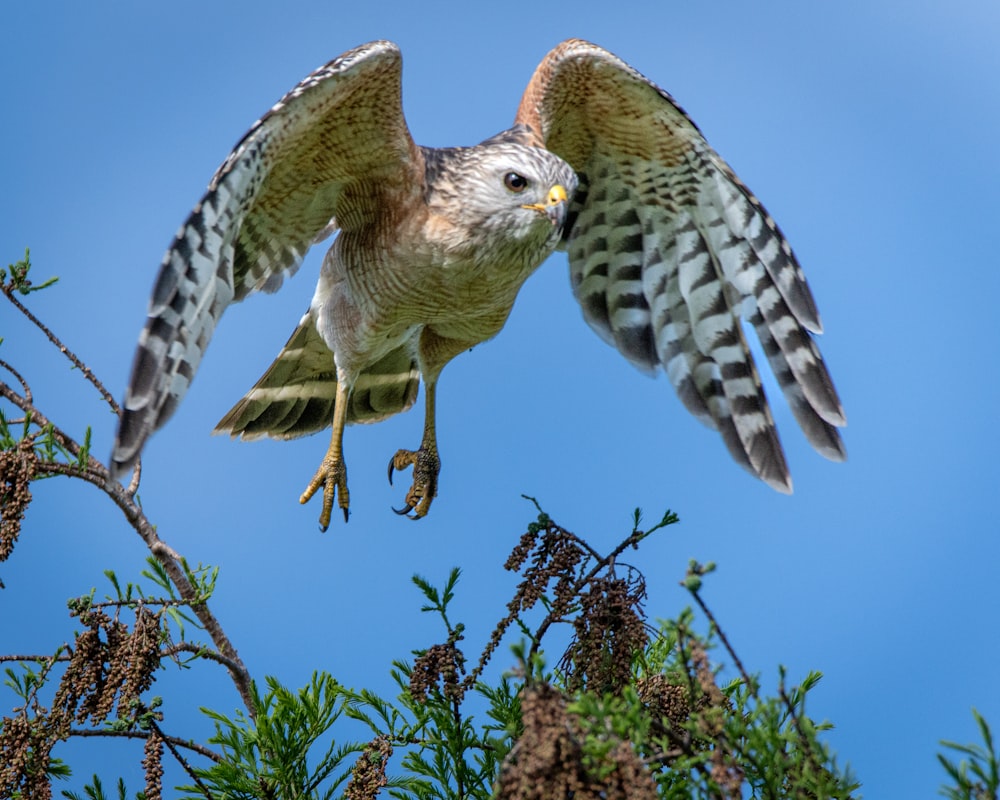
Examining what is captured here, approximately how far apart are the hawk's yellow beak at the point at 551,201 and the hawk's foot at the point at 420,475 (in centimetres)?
132

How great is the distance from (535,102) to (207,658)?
9.11 ft

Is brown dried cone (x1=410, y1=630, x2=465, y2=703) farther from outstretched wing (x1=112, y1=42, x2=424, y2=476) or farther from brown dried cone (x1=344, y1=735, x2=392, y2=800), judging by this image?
outstretched wing (x1=112, y1=42, x2=424, y2=476)

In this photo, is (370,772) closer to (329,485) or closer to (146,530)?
(146,530)

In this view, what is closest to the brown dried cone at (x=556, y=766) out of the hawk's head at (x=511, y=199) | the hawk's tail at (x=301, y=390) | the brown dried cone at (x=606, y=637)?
the brown dried cone at (x=606, y=637)

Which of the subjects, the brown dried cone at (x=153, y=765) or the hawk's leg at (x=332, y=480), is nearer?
the brown dried cone at (x=153, y=765)

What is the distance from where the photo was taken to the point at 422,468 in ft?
17.8

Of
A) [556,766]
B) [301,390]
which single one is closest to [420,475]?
[301,390]

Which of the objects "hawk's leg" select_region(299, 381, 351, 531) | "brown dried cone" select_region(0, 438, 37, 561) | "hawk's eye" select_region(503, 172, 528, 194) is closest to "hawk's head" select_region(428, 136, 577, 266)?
"hawk's eye" select_region(503, 172, 528, 194)

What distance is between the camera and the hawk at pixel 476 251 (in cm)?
440

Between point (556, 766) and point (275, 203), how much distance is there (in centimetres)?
318

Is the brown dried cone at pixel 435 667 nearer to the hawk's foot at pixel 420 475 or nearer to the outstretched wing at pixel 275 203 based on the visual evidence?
the outstretched wing at pixel 275 203

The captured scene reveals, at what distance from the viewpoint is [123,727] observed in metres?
3.16

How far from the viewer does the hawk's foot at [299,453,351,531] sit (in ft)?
16.5

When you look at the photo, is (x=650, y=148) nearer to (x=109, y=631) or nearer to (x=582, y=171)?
(x=582, y=171)
